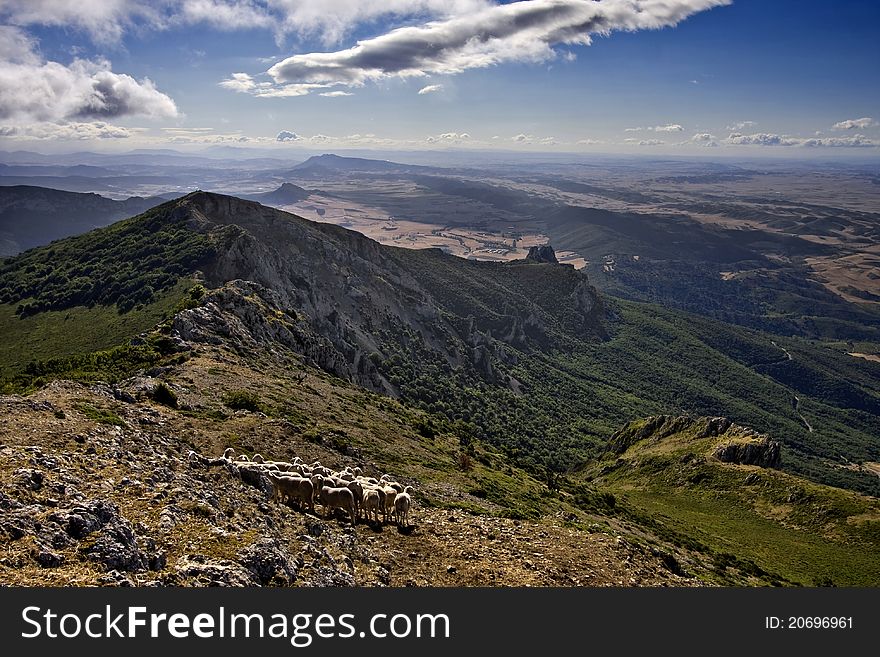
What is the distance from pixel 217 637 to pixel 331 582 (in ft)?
16.6

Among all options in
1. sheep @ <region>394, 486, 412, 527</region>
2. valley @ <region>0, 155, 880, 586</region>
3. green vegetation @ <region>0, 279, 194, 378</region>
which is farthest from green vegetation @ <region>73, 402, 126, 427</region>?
green vegetation @ <region>0, 279, 194, 378</region>

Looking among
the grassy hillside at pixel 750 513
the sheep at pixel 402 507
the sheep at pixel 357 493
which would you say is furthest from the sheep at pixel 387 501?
the grassy hillside at pixel 750 513

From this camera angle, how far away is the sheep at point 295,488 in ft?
76.4

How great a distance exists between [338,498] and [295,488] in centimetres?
Result: 201

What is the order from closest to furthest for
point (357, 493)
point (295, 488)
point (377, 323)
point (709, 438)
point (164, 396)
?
point (295, 488) → point (357, 493) → point (164, 396) → point (709, 438) → point (377, 323)

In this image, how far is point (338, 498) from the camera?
2322cm

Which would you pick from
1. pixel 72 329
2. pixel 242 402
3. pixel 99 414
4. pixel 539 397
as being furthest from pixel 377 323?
pixel 99 414

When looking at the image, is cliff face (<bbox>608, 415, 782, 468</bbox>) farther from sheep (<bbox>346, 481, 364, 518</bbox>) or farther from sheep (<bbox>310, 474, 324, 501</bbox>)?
sheep (<bbox>310, 474, 324, 501</bbox>)

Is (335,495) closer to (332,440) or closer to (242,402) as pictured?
(332,440)

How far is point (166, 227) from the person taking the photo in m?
119

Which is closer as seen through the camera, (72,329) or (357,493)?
(357,493)

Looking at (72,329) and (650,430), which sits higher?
(72,329)

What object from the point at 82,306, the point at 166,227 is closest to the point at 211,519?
the point at 82,306

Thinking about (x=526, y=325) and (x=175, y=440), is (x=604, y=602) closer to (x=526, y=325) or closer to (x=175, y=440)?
(x=175, y=440)
